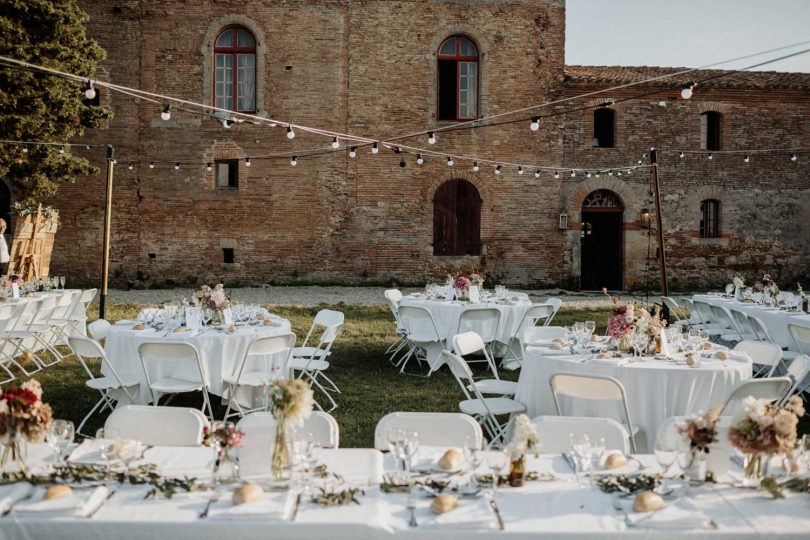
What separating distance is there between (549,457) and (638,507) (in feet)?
2.03

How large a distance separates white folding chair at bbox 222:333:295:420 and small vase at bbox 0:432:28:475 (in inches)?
103

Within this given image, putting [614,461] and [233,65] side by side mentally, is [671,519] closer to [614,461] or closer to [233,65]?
[614,461]

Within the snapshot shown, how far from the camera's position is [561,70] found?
18.1 metres

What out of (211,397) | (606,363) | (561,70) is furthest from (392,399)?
(561,70)

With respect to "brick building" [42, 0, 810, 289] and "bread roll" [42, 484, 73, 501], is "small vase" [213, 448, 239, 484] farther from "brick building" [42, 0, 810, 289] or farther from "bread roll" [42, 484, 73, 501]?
"brick building" [42, 0, 810, 289]

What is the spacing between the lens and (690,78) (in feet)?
60.5

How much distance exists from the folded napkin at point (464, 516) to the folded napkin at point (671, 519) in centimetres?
47

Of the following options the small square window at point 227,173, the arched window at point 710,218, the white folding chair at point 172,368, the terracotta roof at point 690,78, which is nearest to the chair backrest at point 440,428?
the white folding chair at point 172,368

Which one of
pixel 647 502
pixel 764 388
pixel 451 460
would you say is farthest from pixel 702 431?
pixel 764 388

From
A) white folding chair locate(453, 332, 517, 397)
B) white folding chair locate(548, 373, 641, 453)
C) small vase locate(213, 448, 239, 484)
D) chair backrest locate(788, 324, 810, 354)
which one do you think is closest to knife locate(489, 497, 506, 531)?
small vase locate(213, 448, 239, 484)

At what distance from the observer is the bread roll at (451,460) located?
8.85 feet

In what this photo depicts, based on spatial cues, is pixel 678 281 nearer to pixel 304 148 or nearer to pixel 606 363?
pixel 304 148

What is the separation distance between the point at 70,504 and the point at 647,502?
1936 mm

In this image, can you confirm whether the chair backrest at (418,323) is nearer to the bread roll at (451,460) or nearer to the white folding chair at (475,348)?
the white folding chair at (475,348)
